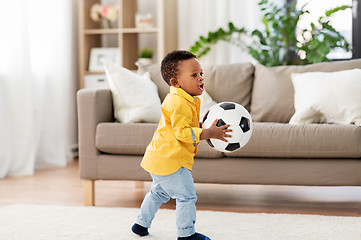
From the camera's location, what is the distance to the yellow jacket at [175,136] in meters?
1.88

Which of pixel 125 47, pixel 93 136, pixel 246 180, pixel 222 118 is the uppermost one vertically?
pixel 125 47

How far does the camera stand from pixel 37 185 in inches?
139

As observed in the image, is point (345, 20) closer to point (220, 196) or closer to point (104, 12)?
point (104, 12)

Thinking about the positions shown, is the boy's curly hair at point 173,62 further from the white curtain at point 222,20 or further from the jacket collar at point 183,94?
the white curtain at point 222,20

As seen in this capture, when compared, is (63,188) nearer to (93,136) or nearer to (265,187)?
(93,136)

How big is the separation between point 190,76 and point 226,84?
4.48 ft

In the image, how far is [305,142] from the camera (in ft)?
8.33

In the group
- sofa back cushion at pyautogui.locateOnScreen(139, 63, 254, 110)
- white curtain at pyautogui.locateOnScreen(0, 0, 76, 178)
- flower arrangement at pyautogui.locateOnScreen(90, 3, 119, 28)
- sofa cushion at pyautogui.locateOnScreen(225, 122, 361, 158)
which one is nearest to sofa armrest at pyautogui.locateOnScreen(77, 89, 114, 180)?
sofa back cushion at pyautogui.locateOnScreen(139, 63, 254, 110)

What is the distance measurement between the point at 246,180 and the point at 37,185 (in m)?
1.55

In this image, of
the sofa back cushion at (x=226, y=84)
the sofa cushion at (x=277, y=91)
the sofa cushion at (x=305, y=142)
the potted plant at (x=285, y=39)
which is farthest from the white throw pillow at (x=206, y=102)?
the potted plant at (x=285, y=39)

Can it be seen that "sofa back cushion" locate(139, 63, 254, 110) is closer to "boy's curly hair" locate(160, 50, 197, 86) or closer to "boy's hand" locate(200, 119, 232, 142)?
"boy's curly hair" locate(160, 50, 197, 86)

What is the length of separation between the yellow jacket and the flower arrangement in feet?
9.28

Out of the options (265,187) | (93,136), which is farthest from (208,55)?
(93,136)


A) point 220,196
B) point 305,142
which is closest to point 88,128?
point 220,196
